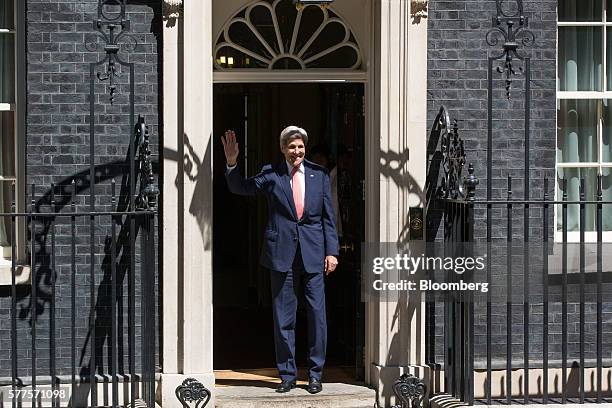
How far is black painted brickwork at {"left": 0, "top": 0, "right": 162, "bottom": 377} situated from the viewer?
919 centimetres

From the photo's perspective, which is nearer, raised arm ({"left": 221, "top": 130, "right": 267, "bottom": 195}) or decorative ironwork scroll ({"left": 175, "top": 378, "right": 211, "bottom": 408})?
decorative ironwork scroll ({"left": 175, "top": 378, "right": 211, "bottom": 408})

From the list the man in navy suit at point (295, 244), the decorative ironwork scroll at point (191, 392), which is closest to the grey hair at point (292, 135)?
the man in navy suit at point (295, 244)

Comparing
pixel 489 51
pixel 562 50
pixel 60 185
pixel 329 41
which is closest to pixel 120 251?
pixel 60 185

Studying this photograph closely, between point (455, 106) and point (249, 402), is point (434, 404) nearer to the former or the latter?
point (249, 402)

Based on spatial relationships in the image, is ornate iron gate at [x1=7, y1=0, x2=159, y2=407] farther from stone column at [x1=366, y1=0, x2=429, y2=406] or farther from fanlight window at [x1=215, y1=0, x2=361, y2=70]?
stone column at [x1=366, y1=0, x2=429, y2=406]

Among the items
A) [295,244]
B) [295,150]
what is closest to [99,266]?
[295,244]

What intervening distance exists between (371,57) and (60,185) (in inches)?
94.6

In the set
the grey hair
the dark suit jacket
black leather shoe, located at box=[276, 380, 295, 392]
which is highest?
the grey hair

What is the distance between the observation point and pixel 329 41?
9859 millimetres

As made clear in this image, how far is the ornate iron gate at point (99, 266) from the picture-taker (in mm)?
8969

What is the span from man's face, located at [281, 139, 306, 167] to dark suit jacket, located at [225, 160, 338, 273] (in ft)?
0.33

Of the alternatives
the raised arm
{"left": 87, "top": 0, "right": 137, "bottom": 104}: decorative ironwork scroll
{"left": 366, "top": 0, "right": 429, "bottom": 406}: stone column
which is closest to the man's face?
the raised arm

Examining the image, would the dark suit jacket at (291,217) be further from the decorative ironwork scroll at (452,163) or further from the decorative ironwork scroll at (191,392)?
the decorative ironwork scroll at (191,392)

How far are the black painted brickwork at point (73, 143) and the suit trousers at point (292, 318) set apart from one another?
1013 millimetres
